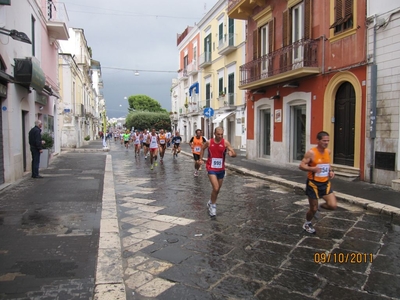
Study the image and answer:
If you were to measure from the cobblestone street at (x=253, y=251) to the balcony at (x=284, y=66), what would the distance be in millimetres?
6219

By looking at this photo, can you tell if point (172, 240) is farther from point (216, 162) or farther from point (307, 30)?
point (307, 30)

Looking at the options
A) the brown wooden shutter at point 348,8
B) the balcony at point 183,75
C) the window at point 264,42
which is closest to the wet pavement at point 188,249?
the brown wooden shutter at point 348,8

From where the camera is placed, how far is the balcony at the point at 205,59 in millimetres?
30094

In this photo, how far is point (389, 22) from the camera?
9.08 metres

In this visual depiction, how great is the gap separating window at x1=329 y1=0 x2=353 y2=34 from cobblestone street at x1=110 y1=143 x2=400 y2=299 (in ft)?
20.7

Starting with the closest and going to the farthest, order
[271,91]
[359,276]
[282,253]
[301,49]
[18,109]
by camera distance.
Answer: [359,276] → [282,253] → [18,109] → [301,49] → [271,91]

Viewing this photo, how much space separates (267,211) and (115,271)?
3673mm

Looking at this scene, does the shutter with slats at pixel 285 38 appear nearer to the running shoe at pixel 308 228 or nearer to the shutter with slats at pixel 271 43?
the shutter with slats at pixel 271 43

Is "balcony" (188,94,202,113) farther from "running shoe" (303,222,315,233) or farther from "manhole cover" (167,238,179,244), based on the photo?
"manhole cover" (167,238,179,244)

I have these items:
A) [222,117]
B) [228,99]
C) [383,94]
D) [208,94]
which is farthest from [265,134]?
[208,94]

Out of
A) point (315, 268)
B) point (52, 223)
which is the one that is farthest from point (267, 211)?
point (52, 223)

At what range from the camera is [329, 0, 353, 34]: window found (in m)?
10.5

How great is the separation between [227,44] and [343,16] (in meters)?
15.2

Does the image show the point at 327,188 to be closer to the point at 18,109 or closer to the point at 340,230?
the point at 340,230
